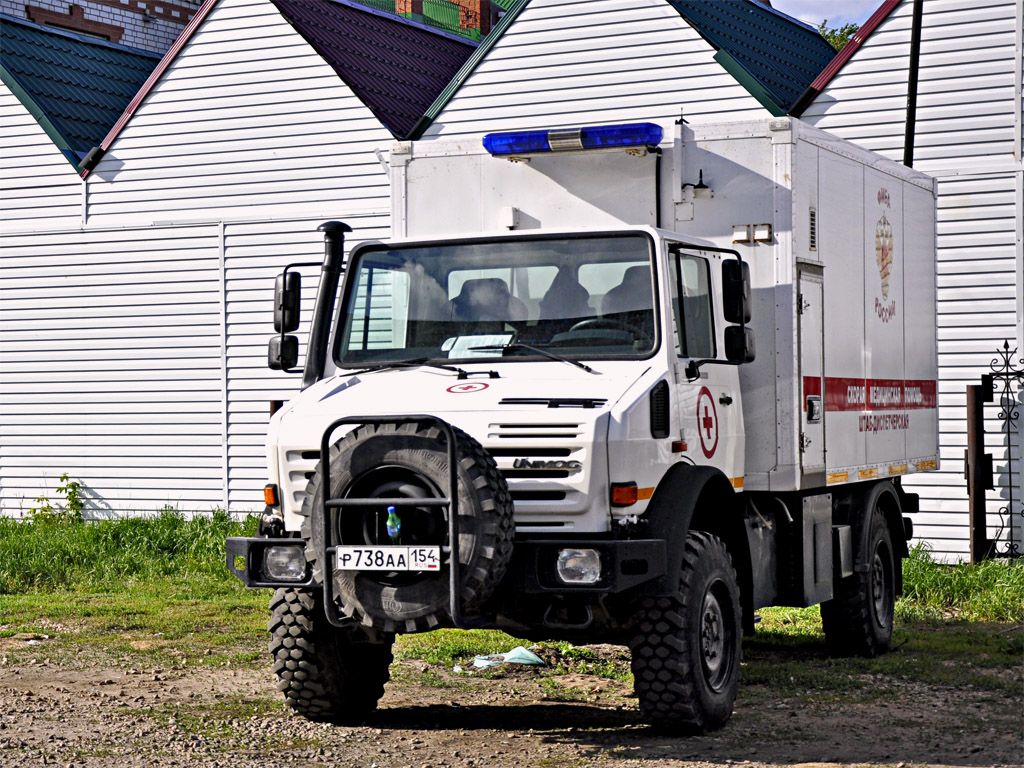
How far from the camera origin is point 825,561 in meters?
9.12

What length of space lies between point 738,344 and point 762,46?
10.1 metres

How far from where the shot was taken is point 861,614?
9602 mm

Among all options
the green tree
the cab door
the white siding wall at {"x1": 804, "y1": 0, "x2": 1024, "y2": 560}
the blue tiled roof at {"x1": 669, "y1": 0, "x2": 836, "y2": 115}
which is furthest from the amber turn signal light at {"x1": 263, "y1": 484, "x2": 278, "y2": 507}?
the green tree

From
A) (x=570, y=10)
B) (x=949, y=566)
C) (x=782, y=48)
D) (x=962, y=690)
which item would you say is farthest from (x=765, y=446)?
(x=782, y=48)

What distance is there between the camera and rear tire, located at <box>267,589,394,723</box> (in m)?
7.21

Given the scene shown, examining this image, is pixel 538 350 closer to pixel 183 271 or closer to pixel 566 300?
pixel 566 300

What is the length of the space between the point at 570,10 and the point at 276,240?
399 cm

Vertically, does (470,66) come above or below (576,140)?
above

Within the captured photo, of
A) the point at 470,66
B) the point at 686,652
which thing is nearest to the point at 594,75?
the point at 470,66

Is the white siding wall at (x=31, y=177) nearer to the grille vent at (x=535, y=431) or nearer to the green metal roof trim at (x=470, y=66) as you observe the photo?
the green metal roof trim at (x=470, y=66)

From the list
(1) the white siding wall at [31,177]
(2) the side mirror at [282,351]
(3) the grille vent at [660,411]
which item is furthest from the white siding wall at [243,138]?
(3) the grille vent at [660,411]

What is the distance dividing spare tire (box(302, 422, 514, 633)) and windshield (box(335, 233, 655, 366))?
1.12 meters

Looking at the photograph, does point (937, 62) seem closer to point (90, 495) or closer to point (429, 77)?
point (429, 77)

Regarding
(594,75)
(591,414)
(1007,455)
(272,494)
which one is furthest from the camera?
(594,75)
